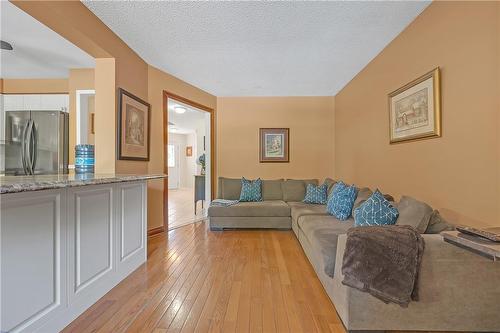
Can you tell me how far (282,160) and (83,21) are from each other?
3834mm

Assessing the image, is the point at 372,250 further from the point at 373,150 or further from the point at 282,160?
the point at 282,160

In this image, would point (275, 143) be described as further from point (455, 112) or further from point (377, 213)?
point (455, 112)

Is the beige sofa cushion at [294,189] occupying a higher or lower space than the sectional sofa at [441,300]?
higher

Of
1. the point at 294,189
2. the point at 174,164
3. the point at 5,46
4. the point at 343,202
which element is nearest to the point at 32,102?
the point at 5,46

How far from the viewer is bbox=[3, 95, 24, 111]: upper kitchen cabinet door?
13.0ft

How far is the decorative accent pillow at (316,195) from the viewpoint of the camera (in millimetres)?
4027

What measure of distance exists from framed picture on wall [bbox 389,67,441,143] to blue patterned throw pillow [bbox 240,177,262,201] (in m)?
2.37

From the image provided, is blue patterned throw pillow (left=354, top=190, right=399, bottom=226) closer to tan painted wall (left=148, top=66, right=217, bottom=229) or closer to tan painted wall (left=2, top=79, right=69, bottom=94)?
tan painted wall (left=148, top=66, right=217, bottom=229)

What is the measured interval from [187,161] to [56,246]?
375 inches

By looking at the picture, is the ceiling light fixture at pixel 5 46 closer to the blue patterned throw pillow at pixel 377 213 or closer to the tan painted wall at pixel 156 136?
the tan painted wall at pixel 156 136

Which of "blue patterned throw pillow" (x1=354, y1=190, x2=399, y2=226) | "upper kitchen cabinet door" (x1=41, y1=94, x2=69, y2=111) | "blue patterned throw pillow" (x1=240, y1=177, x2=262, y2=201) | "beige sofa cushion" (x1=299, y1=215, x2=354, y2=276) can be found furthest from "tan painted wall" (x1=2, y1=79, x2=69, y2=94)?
"blue patterned throw pillow" (x1=354, y1=190, x2=399, y2=226)

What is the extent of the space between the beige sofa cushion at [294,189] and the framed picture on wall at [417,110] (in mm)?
2029

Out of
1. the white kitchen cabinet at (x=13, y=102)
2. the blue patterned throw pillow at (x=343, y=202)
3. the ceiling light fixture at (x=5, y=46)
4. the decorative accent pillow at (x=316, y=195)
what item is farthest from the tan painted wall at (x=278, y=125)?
the white kitchen cabinet at (x=13, y=102)

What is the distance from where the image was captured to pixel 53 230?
4.83 ft
